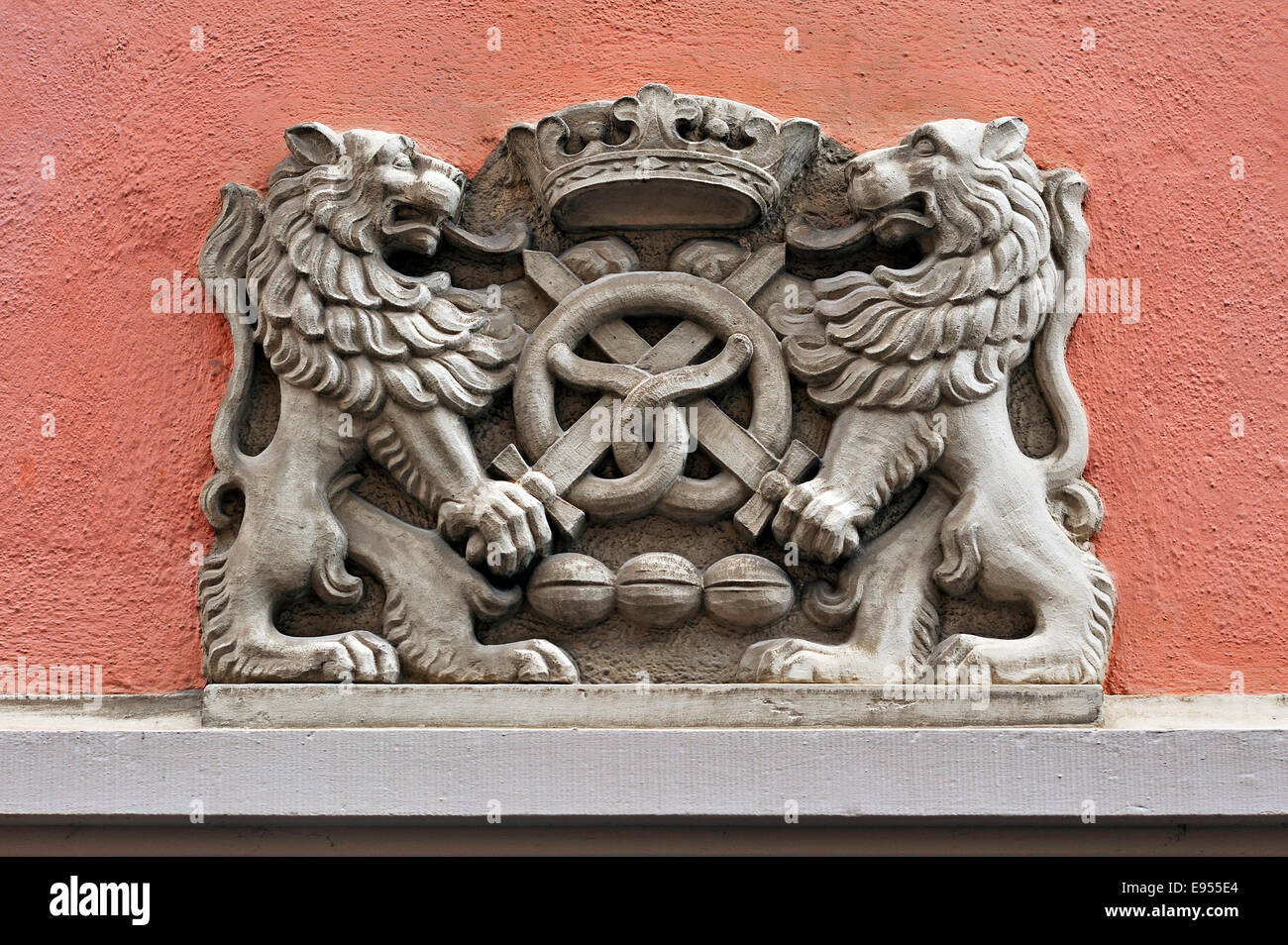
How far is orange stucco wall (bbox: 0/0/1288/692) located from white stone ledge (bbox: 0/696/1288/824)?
0.80ft

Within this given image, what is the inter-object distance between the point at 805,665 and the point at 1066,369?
0.69 m

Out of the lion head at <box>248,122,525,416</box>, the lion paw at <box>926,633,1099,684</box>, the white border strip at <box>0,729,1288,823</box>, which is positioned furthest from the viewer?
the lion head at <box>248,122,525,416</box>

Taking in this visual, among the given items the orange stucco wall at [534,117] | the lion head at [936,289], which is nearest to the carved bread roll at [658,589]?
the lion head at [936,289]

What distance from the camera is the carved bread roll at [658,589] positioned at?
8.89 ft

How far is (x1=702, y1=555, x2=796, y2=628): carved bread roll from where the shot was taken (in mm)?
2719

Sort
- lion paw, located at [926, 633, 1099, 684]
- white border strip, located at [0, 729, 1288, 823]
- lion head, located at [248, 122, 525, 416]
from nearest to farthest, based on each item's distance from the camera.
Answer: white border strip, located at [0, 729, 1288, 823] < lion paw, located at [926, 633, 1099, 684] < lion head, located at [248, 122, 525, 416]

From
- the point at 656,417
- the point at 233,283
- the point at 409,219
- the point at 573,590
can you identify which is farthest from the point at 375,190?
the point at 573,590

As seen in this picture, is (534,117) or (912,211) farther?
(534,117)

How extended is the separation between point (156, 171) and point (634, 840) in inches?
56.1

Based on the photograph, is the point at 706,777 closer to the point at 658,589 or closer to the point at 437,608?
the point at 658,589

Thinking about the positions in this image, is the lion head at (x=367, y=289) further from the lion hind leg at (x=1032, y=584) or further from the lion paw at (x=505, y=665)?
the lion hind leg at (x=1032, y=584)

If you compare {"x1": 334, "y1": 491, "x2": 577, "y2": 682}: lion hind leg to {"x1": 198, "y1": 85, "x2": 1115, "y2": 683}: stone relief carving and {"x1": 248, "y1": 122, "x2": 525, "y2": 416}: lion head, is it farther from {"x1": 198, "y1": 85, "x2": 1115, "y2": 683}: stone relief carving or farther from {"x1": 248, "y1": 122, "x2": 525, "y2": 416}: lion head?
{"x1": 248, "y1": 122, "x2": 525, "y2": 416}: lion head

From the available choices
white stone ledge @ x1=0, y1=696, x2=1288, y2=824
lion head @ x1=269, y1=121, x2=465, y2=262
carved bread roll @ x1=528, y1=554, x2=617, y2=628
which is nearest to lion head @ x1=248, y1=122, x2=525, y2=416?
lion head @ x1=269, y1=121, x2=465, y2=262

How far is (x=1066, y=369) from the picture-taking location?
287 centimetres
